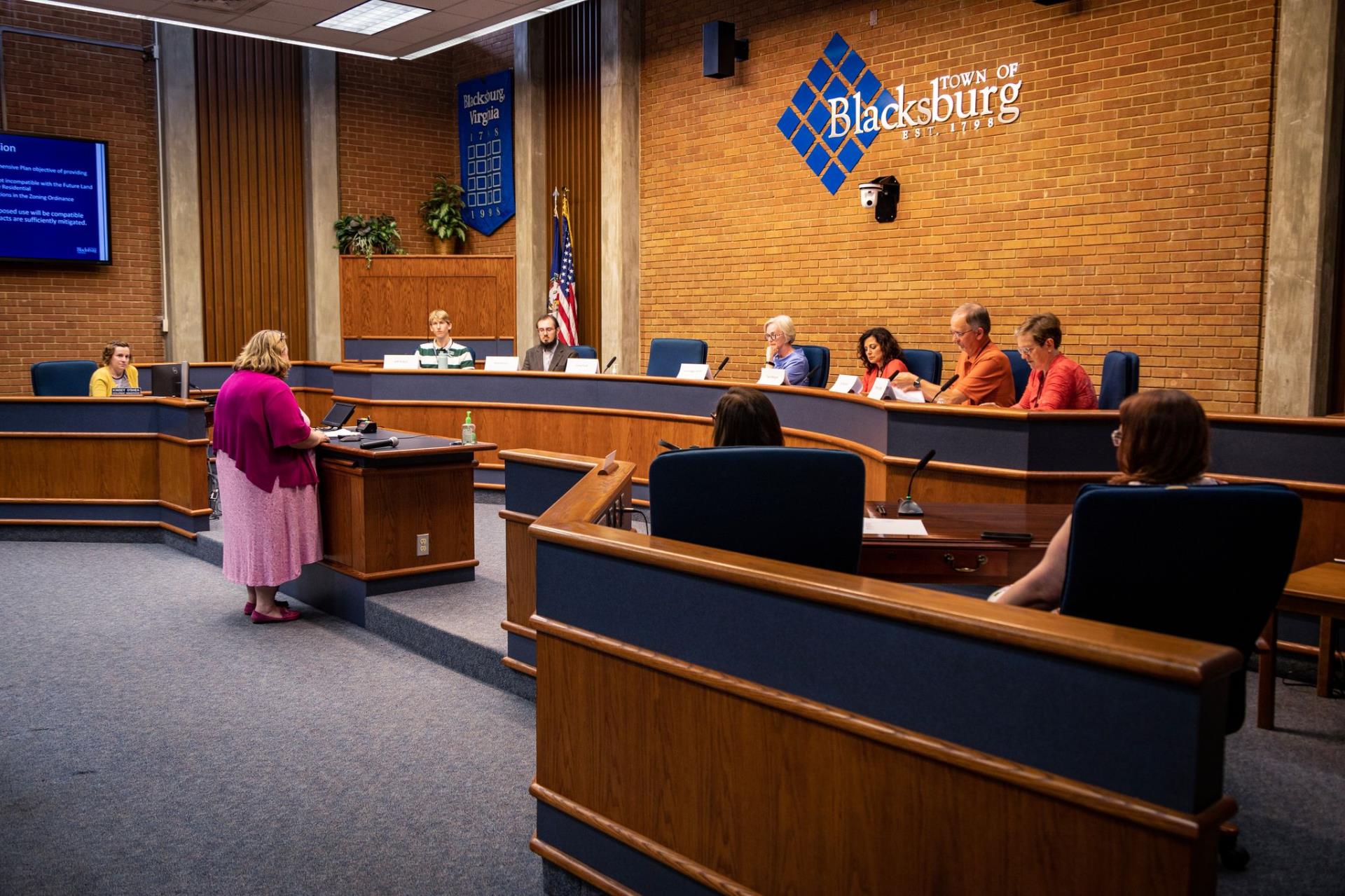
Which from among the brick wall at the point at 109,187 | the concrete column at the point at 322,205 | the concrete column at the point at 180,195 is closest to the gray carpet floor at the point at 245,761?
the brick wall at the point at 109,187

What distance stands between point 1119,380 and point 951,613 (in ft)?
12.6

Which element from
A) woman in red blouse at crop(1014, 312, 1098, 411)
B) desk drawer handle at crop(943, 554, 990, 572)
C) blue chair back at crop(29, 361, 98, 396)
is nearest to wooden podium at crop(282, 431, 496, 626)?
woman in red blouse at crop(1014, 312, 1098, 411)

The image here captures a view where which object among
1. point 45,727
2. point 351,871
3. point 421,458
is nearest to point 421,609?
point 421,458

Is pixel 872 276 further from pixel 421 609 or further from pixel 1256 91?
pixel 421 609

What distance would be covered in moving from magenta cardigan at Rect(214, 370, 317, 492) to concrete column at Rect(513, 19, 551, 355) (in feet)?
20.6

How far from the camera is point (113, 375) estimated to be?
25.3ft

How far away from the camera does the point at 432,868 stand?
9.14 feet

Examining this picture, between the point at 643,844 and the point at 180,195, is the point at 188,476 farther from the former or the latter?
the point at 643,844

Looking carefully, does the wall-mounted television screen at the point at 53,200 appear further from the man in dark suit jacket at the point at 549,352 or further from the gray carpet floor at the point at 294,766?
the gray carpet floor at the point at 294,766

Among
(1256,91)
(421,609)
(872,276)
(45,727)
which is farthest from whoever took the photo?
(872,276)

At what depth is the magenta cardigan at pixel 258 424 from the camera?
4.82 meters

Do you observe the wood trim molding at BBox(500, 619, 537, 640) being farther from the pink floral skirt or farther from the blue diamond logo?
the blue diamond logo

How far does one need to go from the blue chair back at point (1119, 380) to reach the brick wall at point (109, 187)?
359 inches

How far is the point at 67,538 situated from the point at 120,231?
4.55 meters
